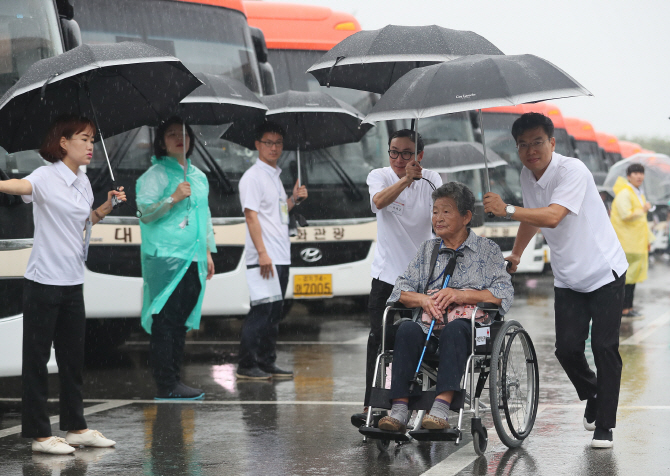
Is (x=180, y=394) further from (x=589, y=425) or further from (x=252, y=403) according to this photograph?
(x=589, y=425)

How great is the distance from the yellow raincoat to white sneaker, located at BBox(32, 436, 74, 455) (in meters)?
8.60

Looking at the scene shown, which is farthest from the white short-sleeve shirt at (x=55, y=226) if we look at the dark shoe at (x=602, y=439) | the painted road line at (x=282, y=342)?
the painted road line at (x=282, y=342)

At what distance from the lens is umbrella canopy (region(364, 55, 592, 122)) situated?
538 centimetres

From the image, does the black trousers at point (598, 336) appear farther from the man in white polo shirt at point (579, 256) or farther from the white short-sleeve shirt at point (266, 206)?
the white short-sleeve shirt at point (266, 206)

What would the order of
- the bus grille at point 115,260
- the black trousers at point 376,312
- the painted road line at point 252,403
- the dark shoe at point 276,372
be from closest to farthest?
the black trousers at point 376,312 → the painted road line at point 252,403 → the dark shoe at point 276,372 → the bus grille at point 115,260

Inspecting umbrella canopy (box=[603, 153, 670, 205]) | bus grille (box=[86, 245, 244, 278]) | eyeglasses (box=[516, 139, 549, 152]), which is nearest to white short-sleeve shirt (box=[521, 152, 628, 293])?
eyeglasses (box=[516, 139, 549, 152])

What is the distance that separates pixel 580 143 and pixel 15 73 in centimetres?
1798

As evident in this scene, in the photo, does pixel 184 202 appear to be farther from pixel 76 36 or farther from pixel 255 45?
pixel 255 45

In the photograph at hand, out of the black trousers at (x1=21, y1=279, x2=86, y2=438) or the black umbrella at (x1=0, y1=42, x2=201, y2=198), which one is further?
the black umbrella at (x1=0, y1=42, x2=201, y2=198)

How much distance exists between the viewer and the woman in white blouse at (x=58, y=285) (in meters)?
5.62

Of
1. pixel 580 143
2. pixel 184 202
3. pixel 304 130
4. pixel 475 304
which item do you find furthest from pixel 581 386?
pixel 580 143

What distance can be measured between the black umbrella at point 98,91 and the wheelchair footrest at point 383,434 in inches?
88.5

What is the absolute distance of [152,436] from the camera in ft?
20.2

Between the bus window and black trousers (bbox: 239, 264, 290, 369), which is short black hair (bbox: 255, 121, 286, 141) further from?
the bus window
